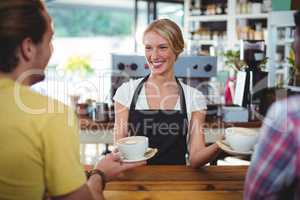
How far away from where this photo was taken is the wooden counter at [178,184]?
3.96 feet

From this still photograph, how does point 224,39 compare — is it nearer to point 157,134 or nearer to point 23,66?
point 157,134

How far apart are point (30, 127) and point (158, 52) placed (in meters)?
1.19

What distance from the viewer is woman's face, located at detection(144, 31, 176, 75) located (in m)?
1.90

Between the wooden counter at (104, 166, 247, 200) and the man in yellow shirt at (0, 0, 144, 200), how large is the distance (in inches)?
15.2

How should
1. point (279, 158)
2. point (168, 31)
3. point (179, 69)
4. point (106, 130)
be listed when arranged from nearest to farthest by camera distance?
point (279, 158)
point (168, 31)
point (106, 130)
point (179, 69)

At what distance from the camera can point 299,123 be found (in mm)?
653

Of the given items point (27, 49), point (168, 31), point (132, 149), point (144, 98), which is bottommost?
point (132, 149)

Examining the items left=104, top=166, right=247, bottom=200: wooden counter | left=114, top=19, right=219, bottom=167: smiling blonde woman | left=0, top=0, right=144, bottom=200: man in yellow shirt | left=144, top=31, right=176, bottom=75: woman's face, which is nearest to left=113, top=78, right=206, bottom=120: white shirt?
left=114, top=19, right=219, bottom=167: smiling blonde woman

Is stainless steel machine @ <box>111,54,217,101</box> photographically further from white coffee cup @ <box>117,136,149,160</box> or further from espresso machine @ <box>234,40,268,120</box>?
white coffee cup @ <box>117,136,149,160</box>

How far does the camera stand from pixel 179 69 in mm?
3312

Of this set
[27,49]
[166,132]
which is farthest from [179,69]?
[27,49]

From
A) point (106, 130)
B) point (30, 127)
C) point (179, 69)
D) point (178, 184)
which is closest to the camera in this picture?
point (30, 127)

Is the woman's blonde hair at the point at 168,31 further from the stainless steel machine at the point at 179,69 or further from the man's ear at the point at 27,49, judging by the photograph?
the stainless steel machine at the point at 179,69

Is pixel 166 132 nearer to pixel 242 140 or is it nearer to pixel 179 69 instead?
pixel 242 140
